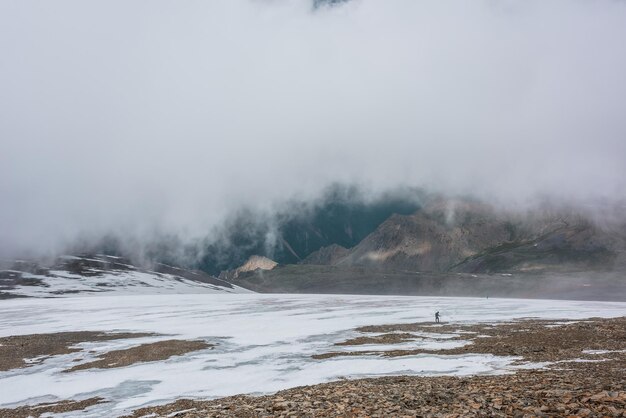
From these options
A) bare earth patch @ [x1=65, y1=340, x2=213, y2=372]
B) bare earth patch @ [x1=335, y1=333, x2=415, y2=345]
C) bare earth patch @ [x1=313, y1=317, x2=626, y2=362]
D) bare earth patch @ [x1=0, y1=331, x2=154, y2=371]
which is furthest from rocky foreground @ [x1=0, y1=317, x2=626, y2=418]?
bare earth patch @ [x1=0, y1=331, x2=154, y2=371]

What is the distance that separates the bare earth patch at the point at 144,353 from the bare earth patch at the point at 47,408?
11169 millimetres

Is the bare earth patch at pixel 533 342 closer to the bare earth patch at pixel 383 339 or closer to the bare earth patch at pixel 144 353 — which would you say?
the bare earth patch at pixel 383 339

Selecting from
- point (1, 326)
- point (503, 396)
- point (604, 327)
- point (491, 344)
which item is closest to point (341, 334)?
point (491, 344)

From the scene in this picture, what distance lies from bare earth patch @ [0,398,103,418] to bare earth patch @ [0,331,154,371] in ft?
52.1

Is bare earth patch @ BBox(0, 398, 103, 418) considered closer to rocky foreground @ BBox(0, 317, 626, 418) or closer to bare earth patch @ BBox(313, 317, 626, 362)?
rocky foreground @ BBox(0, 317, 626, 418)

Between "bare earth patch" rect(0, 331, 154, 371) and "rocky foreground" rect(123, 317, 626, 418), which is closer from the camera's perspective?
"rocky foreground" rect(123, 317, 626, 418)

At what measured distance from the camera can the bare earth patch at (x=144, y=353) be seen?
124 ft

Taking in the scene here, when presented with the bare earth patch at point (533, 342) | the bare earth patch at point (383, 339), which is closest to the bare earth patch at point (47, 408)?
the bare earth patch at point (533, 342)

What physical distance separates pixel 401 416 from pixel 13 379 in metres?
31.8

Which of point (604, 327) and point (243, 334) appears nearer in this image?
point (604, 327)

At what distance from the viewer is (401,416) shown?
47.9 feet

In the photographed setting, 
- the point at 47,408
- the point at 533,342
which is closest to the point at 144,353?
the point at 47,408

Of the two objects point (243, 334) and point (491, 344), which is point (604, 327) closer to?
point (491, 344)

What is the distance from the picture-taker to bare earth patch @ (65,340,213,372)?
37.8m
